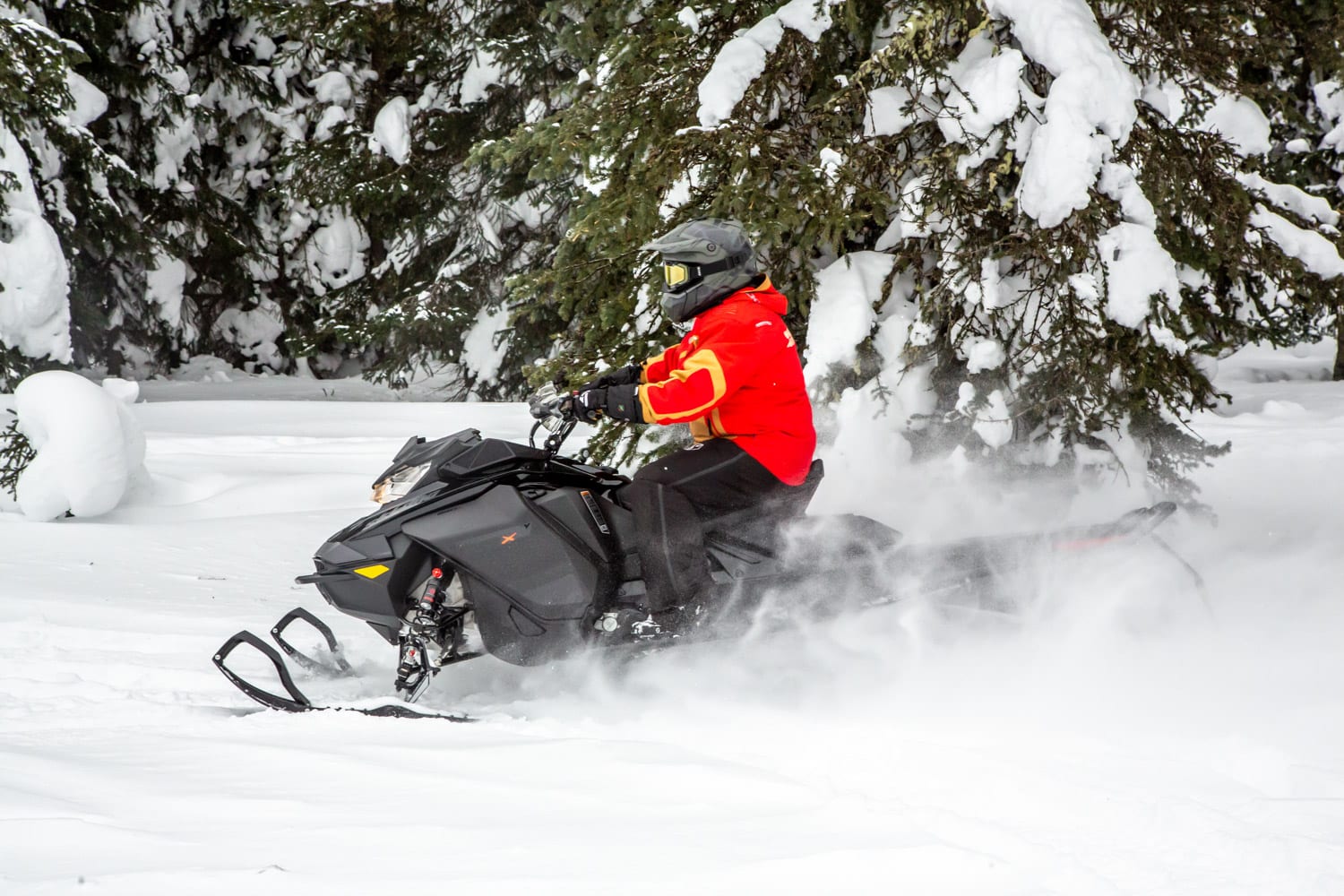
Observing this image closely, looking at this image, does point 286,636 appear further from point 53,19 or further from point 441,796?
point 53,19

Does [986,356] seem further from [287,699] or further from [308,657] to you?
[287,699]

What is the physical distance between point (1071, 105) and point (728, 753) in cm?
336

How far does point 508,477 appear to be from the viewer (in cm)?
375

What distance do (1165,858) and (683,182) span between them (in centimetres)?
425

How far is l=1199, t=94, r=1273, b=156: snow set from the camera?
19.7 feet

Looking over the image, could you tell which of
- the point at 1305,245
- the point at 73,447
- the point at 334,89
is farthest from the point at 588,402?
the point at 334,89

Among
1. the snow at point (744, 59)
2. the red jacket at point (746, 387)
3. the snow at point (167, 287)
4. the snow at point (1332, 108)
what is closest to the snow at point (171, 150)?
the snow at point (167, 287)

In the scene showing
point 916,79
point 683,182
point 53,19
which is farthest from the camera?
point 53,19

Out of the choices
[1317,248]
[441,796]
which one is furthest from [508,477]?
[1317,248]

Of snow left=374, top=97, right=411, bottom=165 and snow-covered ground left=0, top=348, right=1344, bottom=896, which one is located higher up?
snow left=374, top=97, right=411, bottom=165

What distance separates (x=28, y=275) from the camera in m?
9.88

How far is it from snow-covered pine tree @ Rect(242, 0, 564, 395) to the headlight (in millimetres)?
9234

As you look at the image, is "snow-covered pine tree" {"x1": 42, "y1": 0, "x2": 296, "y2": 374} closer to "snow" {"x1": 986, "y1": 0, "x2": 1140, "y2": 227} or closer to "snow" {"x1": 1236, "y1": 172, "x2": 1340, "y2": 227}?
"snow" {"x1": 986, "y1": 0, "x2": 1140, "y2": 227}

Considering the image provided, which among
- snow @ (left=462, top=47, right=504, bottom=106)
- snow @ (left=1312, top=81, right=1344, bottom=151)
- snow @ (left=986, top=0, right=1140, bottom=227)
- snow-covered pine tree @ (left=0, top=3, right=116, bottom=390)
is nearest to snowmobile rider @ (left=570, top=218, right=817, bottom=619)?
snow @ (left=986, top=0, right=1140, bottom=227)
